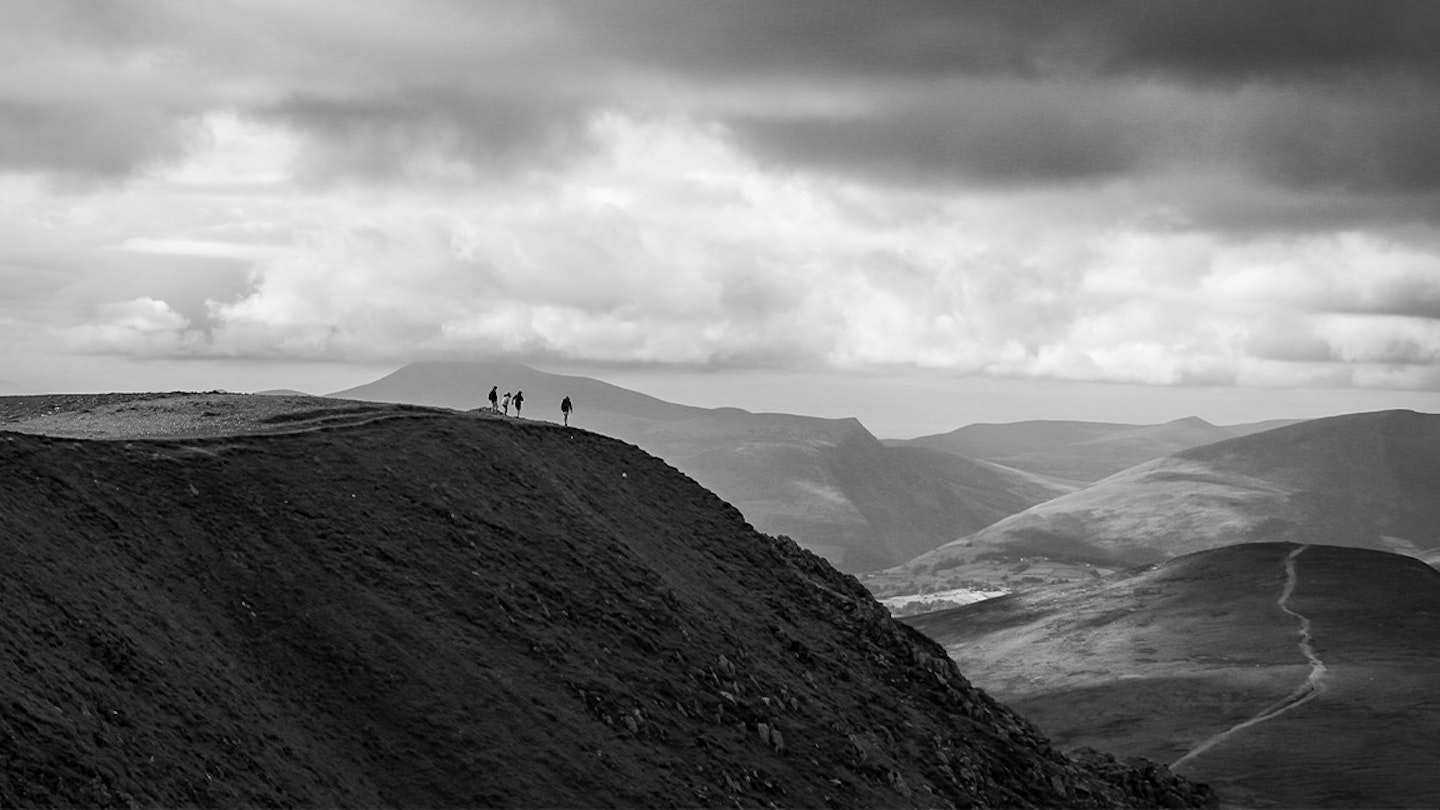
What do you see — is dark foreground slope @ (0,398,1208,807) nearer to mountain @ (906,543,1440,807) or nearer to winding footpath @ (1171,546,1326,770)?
mountain @ (906,543,1440,807)

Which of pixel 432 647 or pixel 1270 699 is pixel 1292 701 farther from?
pixel 432 647

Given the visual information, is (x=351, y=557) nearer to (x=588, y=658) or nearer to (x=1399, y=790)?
(x=588, y=658)

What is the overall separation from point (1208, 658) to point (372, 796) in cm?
14463

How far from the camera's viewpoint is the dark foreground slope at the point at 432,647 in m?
51.0

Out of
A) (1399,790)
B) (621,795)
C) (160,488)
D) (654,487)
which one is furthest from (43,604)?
(1399,790)

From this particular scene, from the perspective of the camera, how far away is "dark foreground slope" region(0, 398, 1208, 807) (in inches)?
2007

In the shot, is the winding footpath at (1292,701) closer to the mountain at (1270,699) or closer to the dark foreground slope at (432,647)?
the mountain at (1270,699)

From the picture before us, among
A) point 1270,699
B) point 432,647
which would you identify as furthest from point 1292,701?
point 432,647

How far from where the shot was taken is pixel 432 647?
206 feet

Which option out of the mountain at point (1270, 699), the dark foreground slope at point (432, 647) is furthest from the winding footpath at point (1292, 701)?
the dark foreground slope at point (432, 647)

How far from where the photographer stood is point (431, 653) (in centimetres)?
6262

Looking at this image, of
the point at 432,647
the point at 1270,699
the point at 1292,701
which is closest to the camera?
the point at 432,647

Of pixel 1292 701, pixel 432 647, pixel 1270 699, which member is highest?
pixel 432 647

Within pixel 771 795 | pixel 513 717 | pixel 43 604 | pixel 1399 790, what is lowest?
pixel 1399 790
